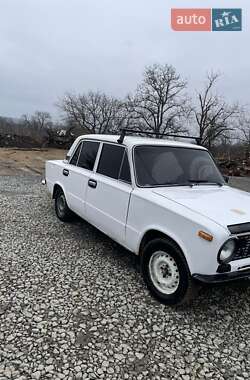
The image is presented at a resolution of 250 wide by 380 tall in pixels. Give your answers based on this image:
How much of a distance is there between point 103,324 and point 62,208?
10.6 ft

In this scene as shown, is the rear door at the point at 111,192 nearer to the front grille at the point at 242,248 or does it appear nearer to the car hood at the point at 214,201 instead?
the car hood at the point at 214,201

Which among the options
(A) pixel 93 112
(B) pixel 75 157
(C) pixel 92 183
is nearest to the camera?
(C) pixel 92 183

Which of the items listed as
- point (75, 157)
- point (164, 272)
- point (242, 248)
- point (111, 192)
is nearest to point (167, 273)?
point (164, 272)

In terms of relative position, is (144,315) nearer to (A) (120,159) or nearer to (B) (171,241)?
(B) (171,241)

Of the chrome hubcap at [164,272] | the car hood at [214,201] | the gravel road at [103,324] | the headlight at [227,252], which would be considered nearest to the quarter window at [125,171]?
the car hood at [214,201]

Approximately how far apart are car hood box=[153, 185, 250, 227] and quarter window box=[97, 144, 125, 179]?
2.63ft

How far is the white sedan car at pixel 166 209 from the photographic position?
272cm

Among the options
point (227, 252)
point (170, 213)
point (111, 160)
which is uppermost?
point (111, 160)

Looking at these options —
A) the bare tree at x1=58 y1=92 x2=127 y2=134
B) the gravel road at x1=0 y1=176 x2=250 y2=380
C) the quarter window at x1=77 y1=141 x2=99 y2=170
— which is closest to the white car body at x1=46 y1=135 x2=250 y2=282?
the quarter window at x1=77 y1=141 x2=99 y2=170

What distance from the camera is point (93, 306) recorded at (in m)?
3.07

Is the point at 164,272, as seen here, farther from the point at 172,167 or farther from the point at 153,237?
the point at 172,167

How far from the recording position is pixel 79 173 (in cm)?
489

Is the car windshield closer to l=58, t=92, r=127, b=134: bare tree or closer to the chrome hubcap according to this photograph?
Answer: the chrome hubcap

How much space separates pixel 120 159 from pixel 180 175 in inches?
34.0
